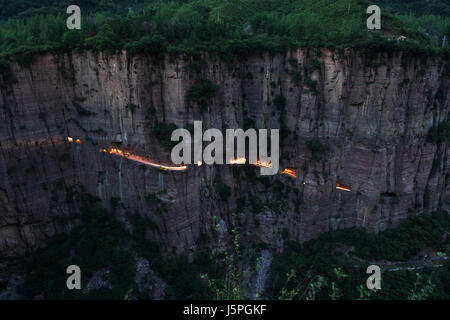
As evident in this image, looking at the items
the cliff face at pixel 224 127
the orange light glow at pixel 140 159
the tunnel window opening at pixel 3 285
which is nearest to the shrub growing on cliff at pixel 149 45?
the cliff face at pixel 224 127

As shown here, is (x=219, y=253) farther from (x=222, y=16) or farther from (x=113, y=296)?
(x=222, y=16)

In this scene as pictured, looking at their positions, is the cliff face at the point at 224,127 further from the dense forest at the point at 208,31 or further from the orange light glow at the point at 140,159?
the dense forest at the point at 208,31

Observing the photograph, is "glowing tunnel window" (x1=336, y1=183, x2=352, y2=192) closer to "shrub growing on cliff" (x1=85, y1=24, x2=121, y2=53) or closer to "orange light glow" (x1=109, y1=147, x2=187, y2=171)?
"orange light glow" (x1=109, y1=147, x2=187, y2=171)

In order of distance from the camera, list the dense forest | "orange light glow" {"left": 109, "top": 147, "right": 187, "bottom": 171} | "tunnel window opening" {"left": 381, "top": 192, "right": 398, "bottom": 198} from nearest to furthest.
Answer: the dense forest, "orange light glow" {"left": 109, "top": 147, "right": 187, "bottom": 171}, "tunnel window opening" {"left": 381, "top": 192, "right": 398, "bottom": 198}

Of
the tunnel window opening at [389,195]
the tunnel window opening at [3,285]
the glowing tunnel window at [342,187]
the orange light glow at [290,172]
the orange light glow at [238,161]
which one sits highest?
the orange light glow at [238,161]

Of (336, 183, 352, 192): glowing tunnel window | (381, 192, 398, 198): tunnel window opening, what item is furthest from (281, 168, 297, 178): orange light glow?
(381, 192, 398, 198): tunnel window opening

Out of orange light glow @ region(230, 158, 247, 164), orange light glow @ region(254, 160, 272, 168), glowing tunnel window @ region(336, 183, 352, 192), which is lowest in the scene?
glowing tunnel window @ region(336, 183, 352, 192)
